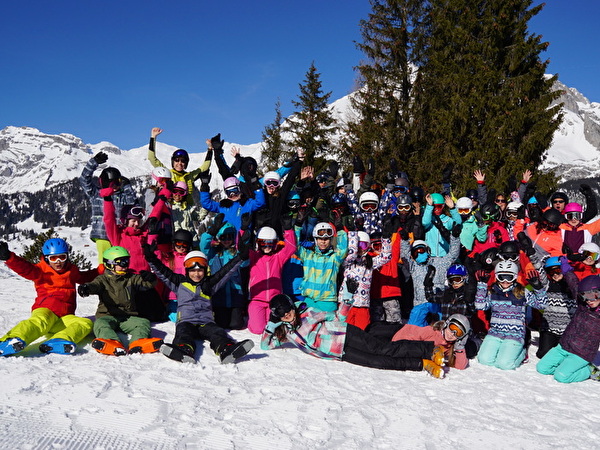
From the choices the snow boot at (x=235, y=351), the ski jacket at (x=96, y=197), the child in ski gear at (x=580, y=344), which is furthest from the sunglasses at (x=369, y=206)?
the ski jacket at (x=96, y=197)

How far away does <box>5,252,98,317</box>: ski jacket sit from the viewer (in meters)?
5.50

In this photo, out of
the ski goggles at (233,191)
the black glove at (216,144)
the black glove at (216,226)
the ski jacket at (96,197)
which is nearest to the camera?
the black glove at (216,226)

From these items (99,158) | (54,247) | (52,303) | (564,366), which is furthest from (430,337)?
(99,158)

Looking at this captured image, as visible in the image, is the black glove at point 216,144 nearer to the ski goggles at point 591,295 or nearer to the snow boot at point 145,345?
the snow boot at point 145,345

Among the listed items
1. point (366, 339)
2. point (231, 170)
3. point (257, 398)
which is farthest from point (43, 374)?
point (231, 170)

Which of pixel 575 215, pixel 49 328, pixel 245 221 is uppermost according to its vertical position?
pixel 575 215

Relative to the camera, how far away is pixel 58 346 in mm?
4793

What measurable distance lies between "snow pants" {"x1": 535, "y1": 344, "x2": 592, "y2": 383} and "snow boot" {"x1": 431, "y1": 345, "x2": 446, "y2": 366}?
1328 millimetres

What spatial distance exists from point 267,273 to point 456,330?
8.93 feet

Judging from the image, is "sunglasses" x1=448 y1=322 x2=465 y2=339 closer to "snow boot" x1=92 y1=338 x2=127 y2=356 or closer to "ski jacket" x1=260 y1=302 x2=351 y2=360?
"ski jacket" x1=260 y1=302 x2=351 y2=360

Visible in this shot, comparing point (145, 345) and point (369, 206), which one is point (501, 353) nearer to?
point (369, 206)

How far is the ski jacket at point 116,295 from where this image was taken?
577 centimetres

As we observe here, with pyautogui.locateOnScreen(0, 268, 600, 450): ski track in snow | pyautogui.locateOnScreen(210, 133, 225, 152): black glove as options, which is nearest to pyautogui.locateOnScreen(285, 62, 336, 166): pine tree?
pyautogui.locateOnScreen(210, 133, 225, 152): black glove

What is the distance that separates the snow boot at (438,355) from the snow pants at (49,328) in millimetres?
4056
